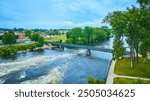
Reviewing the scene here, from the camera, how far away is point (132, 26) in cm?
889

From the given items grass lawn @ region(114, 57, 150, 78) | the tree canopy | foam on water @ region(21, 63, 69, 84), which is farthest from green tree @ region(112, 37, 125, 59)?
foam on water @ region(21, 63, 69, 84)

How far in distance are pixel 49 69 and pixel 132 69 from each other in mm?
2571

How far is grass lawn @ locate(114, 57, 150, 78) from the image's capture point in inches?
296

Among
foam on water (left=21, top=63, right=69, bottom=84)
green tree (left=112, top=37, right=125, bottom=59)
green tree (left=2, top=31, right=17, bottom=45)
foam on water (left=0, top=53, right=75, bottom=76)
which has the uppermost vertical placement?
green tree (left=2, top=31, right=17, bottom=45)

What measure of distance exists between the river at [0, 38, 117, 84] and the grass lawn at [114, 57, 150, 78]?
40cm

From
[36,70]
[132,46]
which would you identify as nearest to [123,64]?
[132,46]

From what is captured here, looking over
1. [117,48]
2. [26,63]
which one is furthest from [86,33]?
[26,63]

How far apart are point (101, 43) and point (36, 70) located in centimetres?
323

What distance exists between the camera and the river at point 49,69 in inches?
306

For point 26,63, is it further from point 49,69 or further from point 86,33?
point 86,33

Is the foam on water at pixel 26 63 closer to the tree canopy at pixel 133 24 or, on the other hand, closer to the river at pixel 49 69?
the river at pixel 49 69

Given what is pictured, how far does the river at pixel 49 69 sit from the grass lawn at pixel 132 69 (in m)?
0.40

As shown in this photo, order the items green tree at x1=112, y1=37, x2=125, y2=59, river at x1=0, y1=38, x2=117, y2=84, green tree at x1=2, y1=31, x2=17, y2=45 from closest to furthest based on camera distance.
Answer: green tree at x1=2, y1=31, x2=17, y2=45, river at x1=0, y1=38, x2=117, y2=84, green tree at x1=112, y1=37, x2=125, y2=59

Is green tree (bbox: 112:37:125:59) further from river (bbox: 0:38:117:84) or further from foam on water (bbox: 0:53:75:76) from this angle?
foam on water (bbox: 0:53:75:76)
